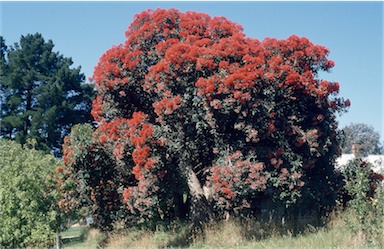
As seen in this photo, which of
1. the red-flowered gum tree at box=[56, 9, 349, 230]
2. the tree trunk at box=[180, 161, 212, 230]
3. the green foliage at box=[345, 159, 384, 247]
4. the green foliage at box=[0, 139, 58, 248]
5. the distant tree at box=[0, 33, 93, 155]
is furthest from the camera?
the distant tree at box=[0, 33, 93, 155]

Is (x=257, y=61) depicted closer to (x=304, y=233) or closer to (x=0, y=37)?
(x=304, y=233)

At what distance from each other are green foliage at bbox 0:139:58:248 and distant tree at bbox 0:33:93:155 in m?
19.8

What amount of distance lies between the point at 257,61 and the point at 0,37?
29.9 m

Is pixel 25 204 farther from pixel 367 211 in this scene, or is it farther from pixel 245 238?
pixel 367 211

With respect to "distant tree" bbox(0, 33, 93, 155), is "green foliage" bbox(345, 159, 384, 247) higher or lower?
lower

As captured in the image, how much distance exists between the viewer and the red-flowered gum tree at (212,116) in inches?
504

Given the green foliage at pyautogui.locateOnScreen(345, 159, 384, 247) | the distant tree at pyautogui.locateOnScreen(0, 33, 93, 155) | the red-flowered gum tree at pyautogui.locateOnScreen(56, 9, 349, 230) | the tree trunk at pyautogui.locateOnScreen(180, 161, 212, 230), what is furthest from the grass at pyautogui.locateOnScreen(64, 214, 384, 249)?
the distant tree at pyautogui.locateOnScreen(0, 33, 93, 155)

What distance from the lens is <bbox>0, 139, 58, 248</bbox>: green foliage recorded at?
1252 centimetres

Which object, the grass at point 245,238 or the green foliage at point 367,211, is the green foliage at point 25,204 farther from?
the green foliage at point 367,211

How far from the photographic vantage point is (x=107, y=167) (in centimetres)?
1590

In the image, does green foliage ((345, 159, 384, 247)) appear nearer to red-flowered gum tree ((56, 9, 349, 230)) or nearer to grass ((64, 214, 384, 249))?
grass ((64, 214, 384, 249))

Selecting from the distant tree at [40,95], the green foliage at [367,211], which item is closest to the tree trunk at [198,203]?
the green foliage at [367,211]

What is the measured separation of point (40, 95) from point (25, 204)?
22580mm

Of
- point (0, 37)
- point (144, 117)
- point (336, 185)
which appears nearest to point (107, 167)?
point (144, 117)
